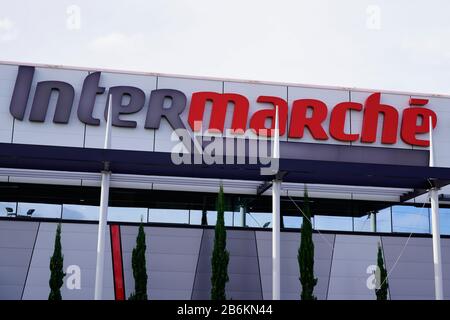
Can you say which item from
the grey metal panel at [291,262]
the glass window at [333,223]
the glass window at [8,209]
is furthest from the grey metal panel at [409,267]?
the glass window at [8,209]

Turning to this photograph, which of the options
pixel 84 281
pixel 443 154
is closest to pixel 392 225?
pixel 443 154

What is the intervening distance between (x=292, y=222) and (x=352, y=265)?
269 cm

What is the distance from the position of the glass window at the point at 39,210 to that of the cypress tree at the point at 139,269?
129 inches

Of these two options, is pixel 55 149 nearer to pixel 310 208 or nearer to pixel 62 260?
pixel 62 260

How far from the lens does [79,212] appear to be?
21484 mm

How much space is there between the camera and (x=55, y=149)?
18156 millimetres

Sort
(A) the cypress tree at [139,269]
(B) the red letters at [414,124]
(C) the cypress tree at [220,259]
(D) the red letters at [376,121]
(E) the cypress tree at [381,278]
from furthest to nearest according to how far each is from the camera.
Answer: (B) the red letters at [414,124] < (D) the red letters at [376,121] < (E) the cypress tree at [381,278] < (C) the cypress tree at [220,259] < (A) the cypress tree at [139,269]

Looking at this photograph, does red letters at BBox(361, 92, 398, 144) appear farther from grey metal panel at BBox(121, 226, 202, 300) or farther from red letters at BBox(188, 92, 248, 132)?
grey metal panel at BBox(121, 226, 202, 300)

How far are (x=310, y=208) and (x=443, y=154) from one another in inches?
243

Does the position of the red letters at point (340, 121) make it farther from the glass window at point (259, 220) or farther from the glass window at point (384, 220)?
the glass window at point (259, 220)

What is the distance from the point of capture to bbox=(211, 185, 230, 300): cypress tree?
20.1 m

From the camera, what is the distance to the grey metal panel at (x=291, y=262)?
70.5 ft

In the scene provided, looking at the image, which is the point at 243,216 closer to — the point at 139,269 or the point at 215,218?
the point at 215,218
